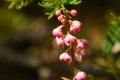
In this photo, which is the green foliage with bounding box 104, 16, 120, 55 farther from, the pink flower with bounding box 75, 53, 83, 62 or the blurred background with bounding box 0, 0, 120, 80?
the blurred background with bounding box 0, 0, 120, 80

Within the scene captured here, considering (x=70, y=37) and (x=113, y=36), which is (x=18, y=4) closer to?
(x=70, y=37)

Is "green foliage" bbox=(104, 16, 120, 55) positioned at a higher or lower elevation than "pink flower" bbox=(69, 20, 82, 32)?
lower

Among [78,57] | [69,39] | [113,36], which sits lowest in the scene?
[113,36]

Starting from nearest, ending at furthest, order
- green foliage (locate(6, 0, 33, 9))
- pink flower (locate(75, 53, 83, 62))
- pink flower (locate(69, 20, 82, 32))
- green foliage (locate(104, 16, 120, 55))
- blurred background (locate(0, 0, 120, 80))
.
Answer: pink flower (locate(69, 20, 82, 32)) → pink flower (locate(75, 53, 83, 62)) → green foliage (locate(6, 0, 33, 9)) → green foliage (locate(104, 16, 120, 55)) → blurred background (locate(0, 0, 120, 80))

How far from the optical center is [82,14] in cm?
566

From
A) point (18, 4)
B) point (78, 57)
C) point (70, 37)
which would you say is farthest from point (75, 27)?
point (18, 4)

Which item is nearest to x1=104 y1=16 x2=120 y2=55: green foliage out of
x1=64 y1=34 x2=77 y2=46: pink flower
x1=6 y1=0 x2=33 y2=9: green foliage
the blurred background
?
x1=6 y1=0 x2=33 y2=9: green foliage

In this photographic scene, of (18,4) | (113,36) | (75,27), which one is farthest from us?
(113,36)

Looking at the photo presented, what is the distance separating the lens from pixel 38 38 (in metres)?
5.61

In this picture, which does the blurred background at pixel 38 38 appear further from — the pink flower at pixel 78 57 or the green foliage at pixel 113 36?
the pink flower at pixel 78 57

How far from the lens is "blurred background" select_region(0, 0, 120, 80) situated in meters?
5.14

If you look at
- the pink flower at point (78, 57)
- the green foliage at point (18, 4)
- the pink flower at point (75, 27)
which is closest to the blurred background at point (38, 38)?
the green foliage at point (18, 4)

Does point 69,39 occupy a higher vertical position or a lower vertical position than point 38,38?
higher

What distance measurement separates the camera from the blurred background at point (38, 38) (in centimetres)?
514
